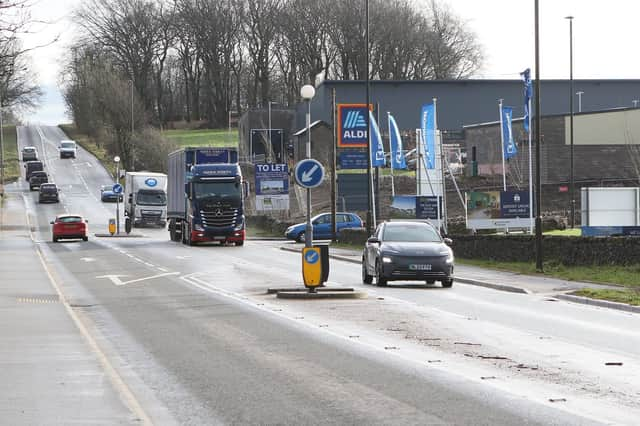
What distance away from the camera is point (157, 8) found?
431 feet

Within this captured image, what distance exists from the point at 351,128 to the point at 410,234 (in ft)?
100

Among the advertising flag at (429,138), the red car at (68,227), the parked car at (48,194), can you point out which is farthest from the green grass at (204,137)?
the advertising flag at (429,138)

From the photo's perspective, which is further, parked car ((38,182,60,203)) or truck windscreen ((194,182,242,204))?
parked car ((38,182,60,203))

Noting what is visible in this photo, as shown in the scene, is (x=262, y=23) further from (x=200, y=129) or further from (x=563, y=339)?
(x=563, y=339)

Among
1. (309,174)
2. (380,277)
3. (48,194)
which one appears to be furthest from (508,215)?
(48,194)

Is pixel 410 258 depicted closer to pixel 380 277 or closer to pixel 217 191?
pixel 380 277

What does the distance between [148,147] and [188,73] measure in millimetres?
34673

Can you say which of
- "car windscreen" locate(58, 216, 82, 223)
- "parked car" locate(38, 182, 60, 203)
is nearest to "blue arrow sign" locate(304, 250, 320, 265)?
"car windscreen" locate(58, 216, 82, 223)

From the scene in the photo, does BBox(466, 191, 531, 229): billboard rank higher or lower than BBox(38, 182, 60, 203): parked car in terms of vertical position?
lower

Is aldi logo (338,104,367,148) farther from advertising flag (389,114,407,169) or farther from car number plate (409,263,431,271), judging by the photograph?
car number plate (409,263,431,271)

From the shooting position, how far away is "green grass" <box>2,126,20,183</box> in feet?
409

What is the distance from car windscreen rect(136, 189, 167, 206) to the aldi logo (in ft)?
69.7

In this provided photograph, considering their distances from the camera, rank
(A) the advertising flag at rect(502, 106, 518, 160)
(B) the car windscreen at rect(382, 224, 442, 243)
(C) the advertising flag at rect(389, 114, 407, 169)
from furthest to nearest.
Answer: (C) the advertising flag at rect(389, 114, 407, 169)
(A) the advertising flag at rect(502, 106, 518, 160)
(B) the car windscreen at rect(382, 224, 442, 243)

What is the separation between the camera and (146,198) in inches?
3039
